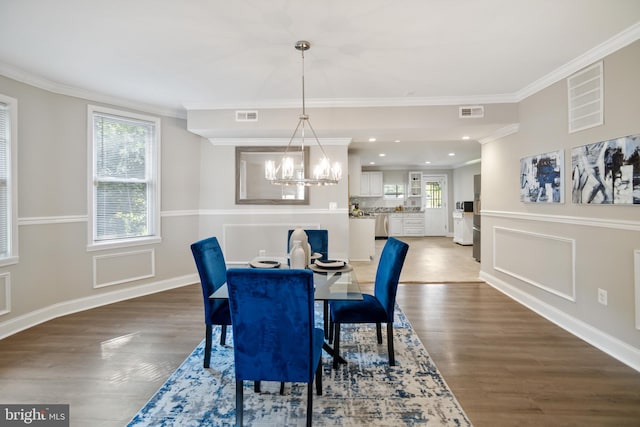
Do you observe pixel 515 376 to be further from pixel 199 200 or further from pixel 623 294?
pixel 199 200

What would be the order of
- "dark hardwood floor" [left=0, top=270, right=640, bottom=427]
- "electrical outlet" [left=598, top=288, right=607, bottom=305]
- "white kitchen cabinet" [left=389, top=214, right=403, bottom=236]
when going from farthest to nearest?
1. "white kitchen cabinet" [left=389, top=214, right=403, bottom=236]
2. "electrical outlet" [left=598, top=288, right=607, bottom=305]
3. "dark hardwood floor" [left=0, top=270, right=640, bottom=427]

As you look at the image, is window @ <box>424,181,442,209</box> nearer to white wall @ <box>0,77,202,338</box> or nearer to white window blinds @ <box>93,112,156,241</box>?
white wall @ <box>0,77,202,338</box>

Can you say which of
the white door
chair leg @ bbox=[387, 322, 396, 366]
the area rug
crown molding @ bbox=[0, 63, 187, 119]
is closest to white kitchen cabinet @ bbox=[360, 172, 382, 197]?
the white door

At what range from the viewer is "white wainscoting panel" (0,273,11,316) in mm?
2867

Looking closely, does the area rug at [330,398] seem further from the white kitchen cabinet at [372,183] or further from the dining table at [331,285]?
the white kitchen cabinet at [372,183]

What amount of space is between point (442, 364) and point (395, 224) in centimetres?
795

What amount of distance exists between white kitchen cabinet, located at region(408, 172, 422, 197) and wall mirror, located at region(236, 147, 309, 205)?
6.24 m

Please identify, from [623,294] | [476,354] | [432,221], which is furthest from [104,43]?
[432,221]

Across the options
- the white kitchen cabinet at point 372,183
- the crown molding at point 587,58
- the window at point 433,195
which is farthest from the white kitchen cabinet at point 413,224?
the crown molding at point 587,58

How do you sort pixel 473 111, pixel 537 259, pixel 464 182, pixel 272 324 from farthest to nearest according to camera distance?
pixel 464 182 → pixel 473 111 → pixel 537 259 → pixel 272 324

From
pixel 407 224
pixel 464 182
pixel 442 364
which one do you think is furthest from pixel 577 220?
pixel 407 224

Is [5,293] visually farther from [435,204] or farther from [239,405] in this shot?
[435,204]

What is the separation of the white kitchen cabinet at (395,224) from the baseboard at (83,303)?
6.91 metres

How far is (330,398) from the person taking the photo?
1976 millimetres
